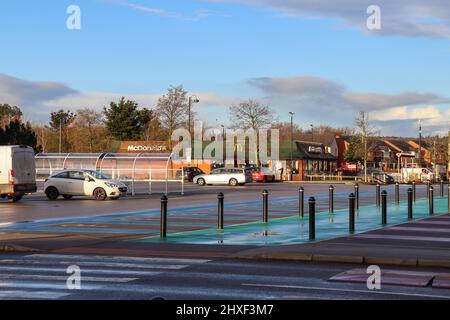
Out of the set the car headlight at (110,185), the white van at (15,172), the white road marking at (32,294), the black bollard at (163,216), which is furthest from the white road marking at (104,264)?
the car headlight at (110,185)

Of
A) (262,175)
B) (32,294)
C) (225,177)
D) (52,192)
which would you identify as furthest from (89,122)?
(32,294)

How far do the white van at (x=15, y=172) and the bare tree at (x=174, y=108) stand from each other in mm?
46472

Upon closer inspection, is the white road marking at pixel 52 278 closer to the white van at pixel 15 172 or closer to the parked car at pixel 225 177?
the white van at pixel 15 172

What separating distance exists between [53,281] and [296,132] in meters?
129

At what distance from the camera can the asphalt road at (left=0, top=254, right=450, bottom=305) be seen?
887 centimetres

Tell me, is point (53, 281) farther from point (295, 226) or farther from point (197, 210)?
point (197, 210)

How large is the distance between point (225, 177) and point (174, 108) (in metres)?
22.9

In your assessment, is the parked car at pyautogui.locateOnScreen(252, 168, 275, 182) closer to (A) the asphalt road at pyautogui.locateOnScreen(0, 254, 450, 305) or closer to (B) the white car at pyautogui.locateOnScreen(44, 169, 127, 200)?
(B) the white car at pyautogui.locateOnScreen(44, 169, 127, 200)

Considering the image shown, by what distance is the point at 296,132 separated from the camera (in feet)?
452

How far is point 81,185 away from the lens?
32562 millimetres

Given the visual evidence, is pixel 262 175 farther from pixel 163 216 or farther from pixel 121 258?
pixel 121 258

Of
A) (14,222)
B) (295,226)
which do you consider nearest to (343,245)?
(295,226)

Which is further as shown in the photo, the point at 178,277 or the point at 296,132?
the point at 296,132

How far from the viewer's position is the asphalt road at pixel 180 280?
29.1 feet
